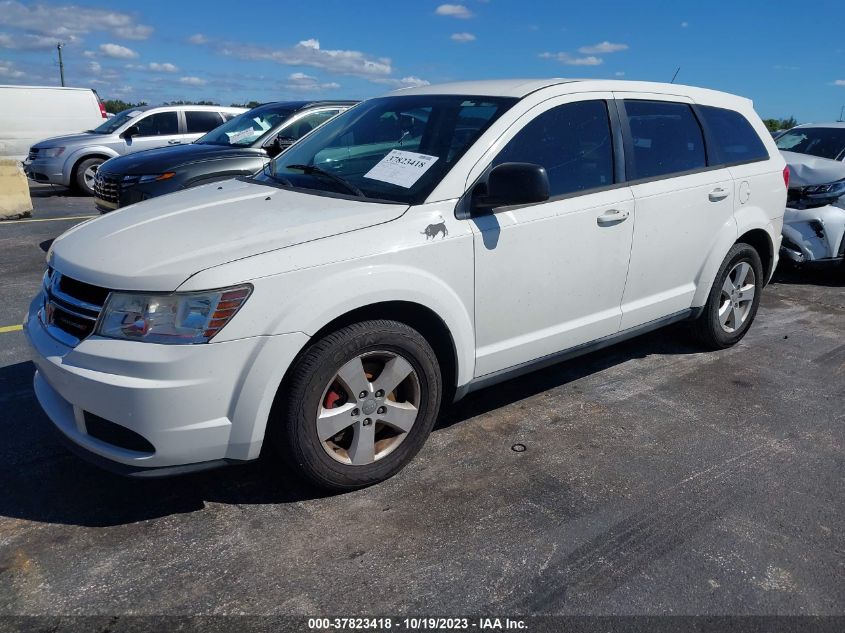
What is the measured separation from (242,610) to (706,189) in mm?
3540

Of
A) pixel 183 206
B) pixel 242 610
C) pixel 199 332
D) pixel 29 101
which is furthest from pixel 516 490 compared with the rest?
pixel 29 101

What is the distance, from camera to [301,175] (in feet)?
12.4

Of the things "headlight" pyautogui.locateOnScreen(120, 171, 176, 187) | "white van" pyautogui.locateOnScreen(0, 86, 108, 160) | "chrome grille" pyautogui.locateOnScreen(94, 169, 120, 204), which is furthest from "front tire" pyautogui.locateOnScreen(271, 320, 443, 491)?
"white van" pyautogui.locateOnScreen(0, 86, 108, 160)

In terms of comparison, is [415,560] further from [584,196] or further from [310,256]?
[584,196]

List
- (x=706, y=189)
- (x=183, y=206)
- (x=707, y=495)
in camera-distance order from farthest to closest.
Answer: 1. (x=706, y=189)
2. (x=183, y=206)
3. (x=707, y=495)

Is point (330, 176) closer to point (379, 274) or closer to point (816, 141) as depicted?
point (379, 274)

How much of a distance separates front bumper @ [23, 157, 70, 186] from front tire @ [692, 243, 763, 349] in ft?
38.4

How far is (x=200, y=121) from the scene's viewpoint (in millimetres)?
13008

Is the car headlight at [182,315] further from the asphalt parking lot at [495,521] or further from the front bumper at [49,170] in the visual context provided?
the front bumper at [49,170]

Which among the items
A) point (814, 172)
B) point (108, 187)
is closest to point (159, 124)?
point (108, 187)

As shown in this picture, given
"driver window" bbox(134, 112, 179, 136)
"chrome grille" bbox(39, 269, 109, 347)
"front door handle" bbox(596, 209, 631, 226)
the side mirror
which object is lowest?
"chrome grille" bbox(39, 269, 109, 347)

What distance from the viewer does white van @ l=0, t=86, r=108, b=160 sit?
51.9 ft

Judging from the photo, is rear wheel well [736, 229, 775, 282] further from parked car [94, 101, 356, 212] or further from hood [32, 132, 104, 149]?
hood [32, 132, 104, 149]

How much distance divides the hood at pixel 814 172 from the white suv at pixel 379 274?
2776 mm
